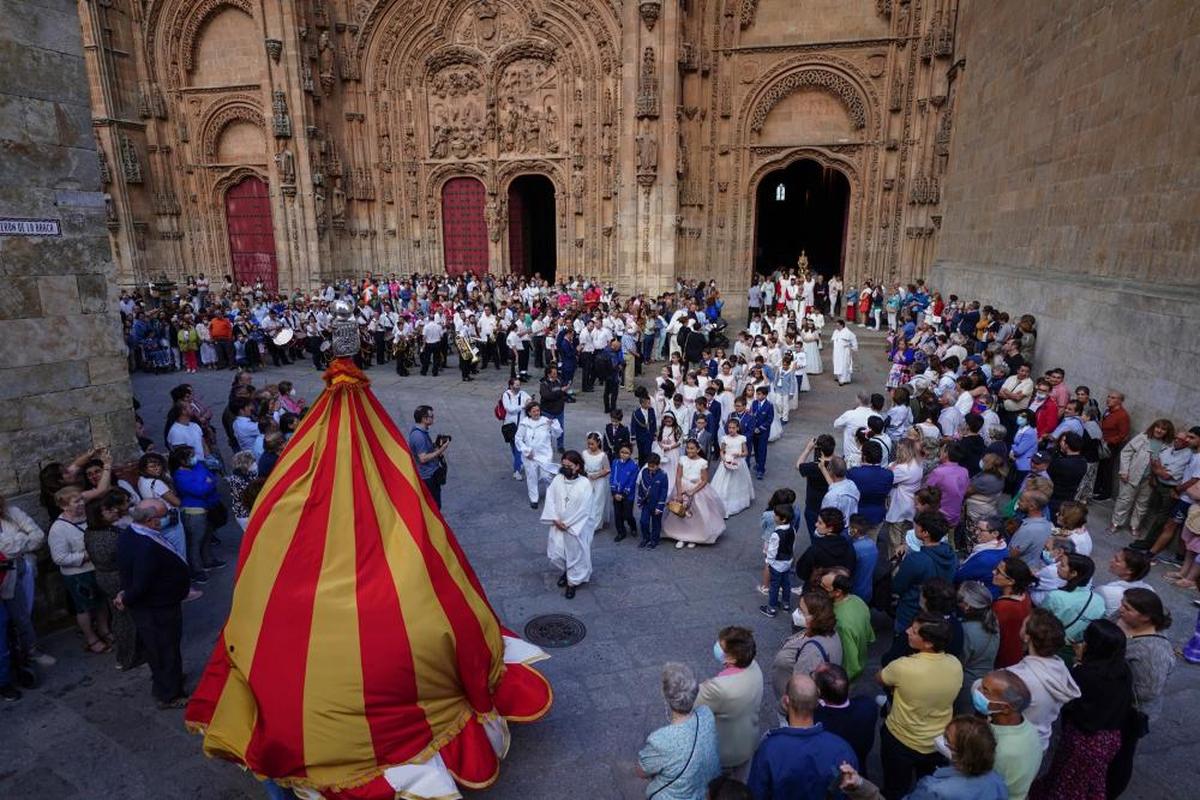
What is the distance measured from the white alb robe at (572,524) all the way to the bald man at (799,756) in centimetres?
375

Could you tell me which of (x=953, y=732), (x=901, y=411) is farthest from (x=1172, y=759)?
(x=901, y=411)

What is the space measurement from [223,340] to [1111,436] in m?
18.4

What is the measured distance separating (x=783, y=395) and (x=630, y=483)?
17.7 ft

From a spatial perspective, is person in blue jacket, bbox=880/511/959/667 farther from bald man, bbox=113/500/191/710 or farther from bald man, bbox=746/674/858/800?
bald man, bbox=113/500/191/710

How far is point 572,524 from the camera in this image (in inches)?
273

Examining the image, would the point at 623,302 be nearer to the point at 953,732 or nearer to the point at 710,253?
the point at 710,253

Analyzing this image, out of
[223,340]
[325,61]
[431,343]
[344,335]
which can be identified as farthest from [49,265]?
[325,61]

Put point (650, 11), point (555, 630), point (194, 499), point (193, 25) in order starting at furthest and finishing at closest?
point (193, 25), point (650, 11), point (194, 499), point (555, 630)

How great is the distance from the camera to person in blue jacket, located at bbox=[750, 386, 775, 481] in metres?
9.97

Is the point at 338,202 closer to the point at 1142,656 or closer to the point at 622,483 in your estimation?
the point at 622,483

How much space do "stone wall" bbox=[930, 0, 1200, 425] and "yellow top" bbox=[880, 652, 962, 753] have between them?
6981 millimetres

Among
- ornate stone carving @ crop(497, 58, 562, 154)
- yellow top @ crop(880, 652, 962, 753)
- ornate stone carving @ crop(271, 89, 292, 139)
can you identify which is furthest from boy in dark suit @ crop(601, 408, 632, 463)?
ornate stone carving @ crop(271, 89, 292, 139)

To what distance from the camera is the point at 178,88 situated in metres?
24.6

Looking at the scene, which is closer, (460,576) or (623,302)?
(460,576)
